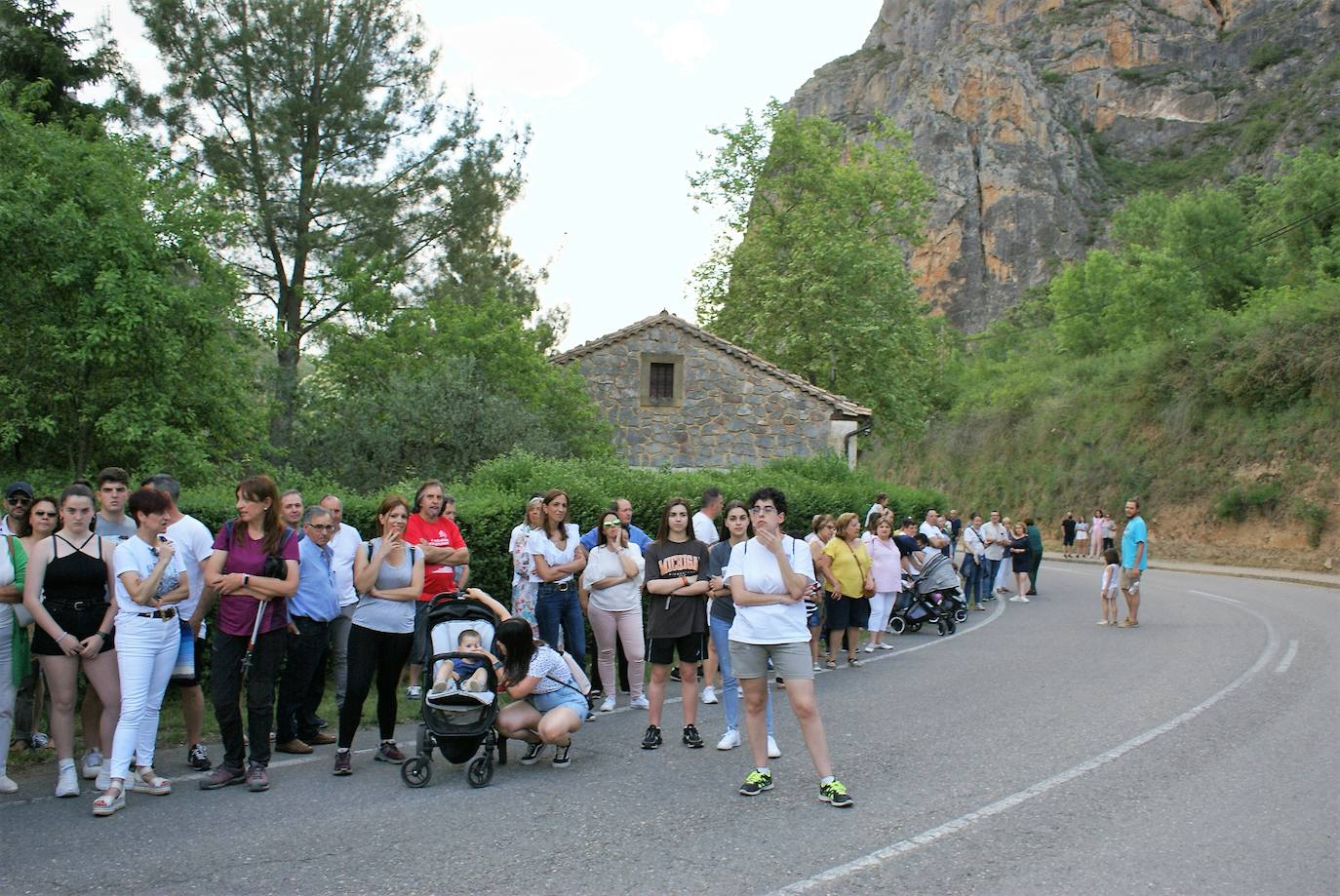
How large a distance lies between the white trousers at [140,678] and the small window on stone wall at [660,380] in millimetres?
21521

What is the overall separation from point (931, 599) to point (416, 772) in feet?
37.2

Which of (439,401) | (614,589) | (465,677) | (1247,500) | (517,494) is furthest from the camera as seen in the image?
(1247,500)

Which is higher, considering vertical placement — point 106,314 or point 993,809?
point 106,314

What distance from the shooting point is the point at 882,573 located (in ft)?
48.6

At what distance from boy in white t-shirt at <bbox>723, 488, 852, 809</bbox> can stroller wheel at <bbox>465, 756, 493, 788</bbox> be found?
5.51 ft

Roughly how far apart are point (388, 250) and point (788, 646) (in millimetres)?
22849

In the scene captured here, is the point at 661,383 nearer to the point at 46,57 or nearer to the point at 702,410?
the point at 702,410

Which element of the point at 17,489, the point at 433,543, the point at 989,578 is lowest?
the point at 989,578

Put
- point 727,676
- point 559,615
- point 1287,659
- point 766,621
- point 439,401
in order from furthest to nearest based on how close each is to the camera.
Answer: point 439,401 → point 1287,659 → point 559,615 → point 727,676 → point 766,621

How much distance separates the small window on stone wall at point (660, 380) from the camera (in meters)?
28.3

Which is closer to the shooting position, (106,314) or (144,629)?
(144,629)

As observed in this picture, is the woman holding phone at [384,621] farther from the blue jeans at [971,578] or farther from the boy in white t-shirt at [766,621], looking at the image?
the blue jeans at [971,578]

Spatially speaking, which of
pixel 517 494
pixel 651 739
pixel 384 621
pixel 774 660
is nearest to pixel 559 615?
pixel 651 739

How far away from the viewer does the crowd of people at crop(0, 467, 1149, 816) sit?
6836mm
